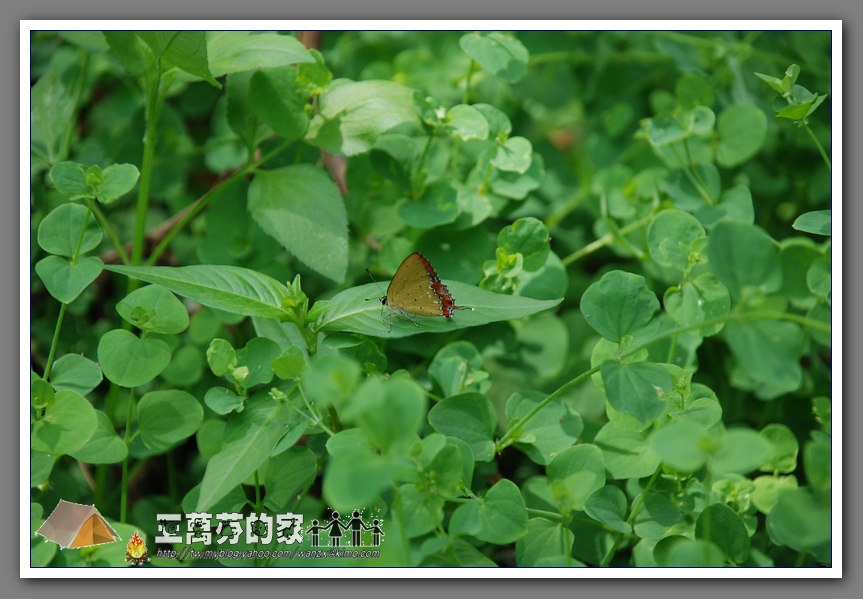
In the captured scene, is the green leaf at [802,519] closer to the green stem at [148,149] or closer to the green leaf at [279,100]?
the green leaf at [279,100]

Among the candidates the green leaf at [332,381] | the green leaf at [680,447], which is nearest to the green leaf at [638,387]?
the green leaf at [680,447]

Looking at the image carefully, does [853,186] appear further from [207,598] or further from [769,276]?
[207,598]

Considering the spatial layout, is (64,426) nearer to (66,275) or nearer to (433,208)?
(66,275)

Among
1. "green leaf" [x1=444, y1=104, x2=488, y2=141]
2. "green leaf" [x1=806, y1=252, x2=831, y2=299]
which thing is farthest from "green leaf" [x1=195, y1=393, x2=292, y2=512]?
"green leaf" [x1=806, y1=252, x2=831, y2=299]

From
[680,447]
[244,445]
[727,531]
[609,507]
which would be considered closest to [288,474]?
[244,445]

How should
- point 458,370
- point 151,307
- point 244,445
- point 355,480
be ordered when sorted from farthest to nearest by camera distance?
1. point 458,370
2. point 151,307
3. point 244,445
4. point 355,480

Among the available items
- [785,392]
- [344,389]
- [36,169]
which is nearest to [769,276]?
[785,392]
